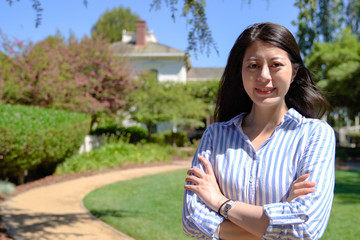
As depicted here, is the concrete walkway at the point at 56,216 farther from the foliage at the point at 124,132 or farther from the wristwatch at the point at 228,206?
the foliage at the point at 124,132

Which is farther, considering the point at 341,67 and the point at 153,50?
the point at 153,50

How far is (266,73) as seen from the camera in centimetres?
180

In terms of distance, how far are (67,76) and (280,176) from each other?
13.2 m

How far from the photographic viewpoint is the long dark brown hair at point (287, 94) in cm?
185

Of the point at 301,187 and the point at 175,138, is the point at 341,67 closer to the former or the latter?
the point at 175,138

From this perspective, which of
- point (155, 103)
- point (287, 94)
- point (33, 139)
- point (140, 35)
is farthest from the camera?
point (140, 35)

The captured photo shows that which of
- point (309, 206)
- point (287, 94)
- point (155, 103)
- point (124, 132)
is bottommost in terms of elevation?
point (124, 132)

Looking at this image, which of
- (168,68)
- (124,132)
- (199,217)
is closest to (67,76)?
(124,132)

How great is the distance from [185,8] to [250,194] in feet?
6.28

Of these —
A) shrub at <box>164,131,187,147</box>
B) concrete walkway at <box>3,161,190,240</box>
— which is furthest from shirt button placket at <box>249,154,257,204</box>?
shrub at <box>164,131,187,147</box>

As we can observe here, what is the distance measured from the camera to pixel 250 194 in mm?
1814

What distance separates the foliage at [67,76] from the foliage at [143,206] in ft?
14.9

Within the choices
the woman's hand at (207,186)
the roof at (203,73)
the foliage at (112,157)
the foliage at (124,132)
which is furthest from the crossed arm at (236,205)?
the roof at (203,73)

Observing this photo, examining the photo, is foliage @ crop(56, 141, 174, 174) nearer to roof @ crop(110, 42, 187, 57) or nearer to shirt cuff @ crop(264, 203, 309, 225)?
roof @ crop(110, 42, 187, 57)
